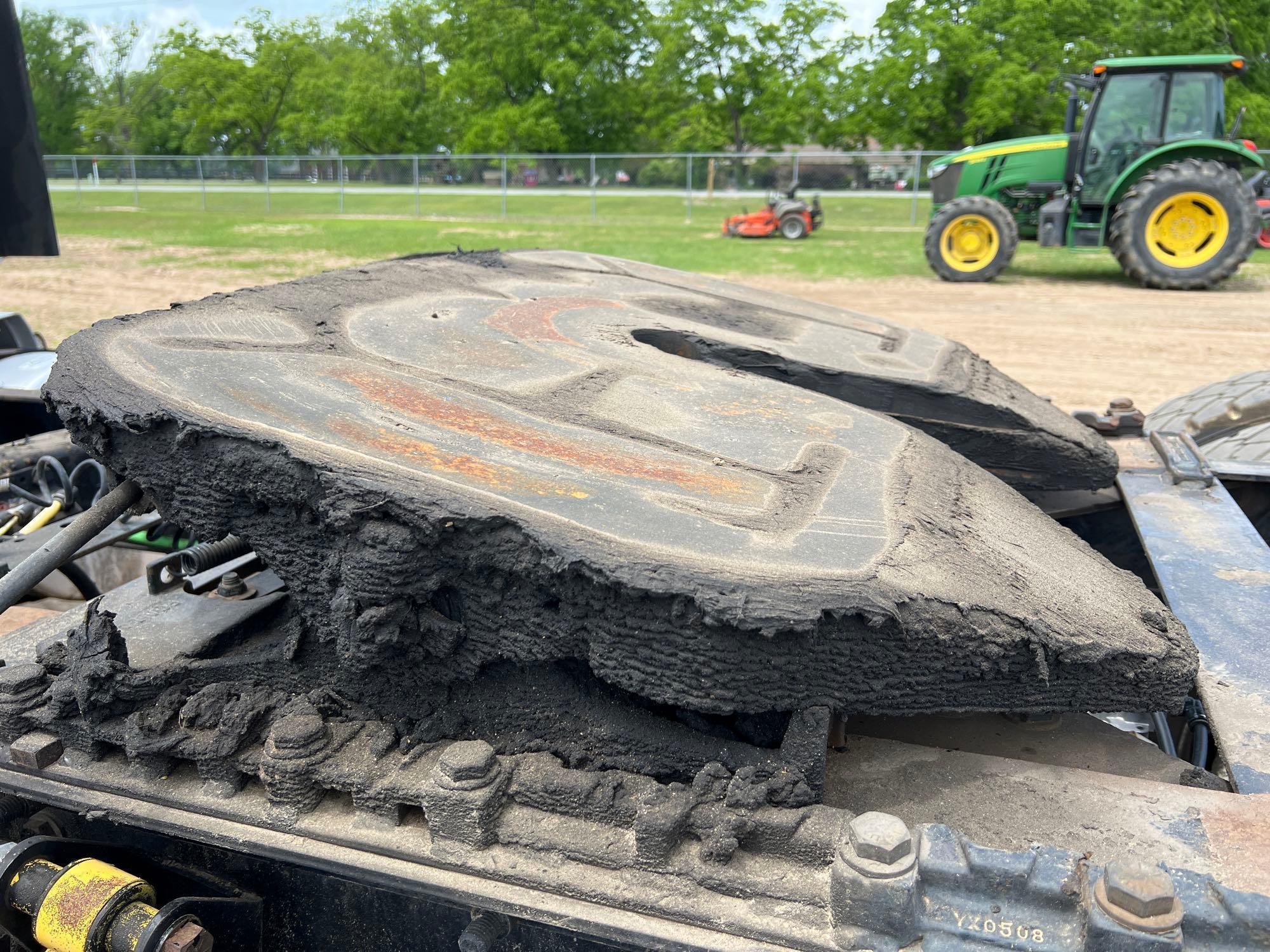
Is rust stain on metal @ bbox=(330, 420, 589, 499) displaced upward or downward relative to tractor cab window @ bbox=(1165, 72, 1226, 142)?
downward

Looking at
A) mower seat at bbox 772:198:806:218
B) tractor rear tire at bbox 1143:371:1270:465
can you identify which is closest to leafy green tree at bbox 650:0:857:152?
mower seat at bbox 772:198:806:218

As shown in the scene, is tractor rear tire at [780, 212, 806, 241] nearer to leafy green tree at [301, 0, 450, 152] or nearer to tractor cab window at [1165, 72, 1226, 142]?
tractor cab window at [1165, 72, 1226, 142]

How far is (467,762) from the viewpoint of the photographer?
1.82 metres

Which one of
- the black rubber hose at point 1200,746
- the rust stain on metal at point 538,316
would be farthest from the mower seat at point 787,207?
the black rubber hose at point 1200,746

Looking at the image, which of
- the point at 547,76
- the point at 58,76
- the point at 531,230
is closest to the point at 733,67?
the point at 547,76

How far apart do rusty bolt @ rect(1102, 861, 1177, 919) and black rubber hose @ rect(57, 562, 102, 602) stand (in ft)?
10.8

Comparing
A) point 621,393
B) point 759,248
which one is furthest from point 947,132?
point 621,393

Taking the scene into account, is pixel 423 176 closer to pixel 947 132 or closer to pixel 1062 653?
pixel 947 132

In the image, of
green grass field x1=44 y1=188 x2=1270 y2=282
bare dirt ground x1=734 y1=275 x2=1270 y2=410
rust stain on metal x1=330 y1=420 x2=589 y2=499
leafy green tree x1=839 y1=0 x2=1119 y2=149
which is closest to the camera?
rust stain on metal x1=330 y1=420 x2=589 y2=499

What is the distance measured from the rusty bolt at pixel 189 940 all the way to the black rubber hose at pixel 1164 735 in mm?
2013

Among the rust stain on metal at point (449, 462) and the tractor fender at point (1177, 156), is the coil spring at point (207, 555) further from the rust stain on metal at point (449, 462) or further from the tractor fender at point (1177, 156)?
the tractor fender at point (1177, 156)

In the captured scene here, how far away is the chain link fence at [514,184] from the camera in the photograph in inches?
1046

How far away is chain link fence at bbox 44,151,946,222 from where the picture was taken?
26578 mm

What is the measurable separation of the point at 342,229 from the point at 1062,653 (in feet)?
73.1
